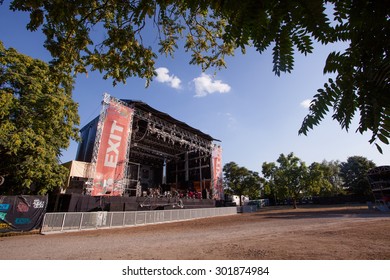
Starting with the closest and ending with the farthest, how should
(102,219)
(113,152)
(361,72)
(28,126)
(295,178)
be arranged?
1. (361,72)
2. (28,126)
3. (102,219)
4. (113,152)
5. (295,178)

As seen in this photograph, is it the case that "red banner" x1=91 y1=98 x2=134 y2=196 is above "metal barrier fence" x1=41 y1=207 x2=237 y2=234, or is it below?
above

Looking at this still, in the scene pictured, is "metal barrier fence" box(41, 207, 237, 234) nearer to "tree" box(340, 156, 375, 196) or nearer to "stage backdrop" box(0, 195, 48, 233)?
"stage backdrop" box(0, 195, 48, 233)

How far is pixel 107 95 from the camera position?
666 inches

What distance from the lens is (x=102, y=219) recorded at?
1277cm

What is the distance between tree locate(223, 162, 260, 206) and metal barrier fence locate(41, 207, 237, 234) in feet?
80.8

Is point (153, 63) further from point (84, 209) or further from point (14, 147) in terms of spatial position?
point (84, 209)

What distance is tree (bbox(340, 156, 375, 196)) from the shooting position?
3957 cm

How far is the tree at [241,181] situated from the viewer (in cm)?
4106

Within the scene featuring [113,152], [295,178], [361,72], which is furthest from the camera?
[295,178]

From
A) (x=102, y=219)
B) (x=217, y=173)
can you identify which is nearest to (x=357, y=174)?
(x=217, y=173)

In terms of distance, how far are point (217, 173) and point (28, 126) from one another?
2132 centimetres

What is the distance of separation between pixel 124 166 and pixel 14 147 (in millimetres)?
8169

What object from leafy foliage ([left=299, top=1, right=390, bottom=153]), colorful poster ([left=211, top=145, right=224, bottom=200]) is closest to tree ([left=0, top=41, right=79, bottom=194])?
leafy foliage ([left=299, top=1, right=390, bottom=153])

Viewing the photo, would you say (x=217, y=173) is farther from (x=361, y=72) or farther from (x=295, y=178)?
(x=361, y=72)
